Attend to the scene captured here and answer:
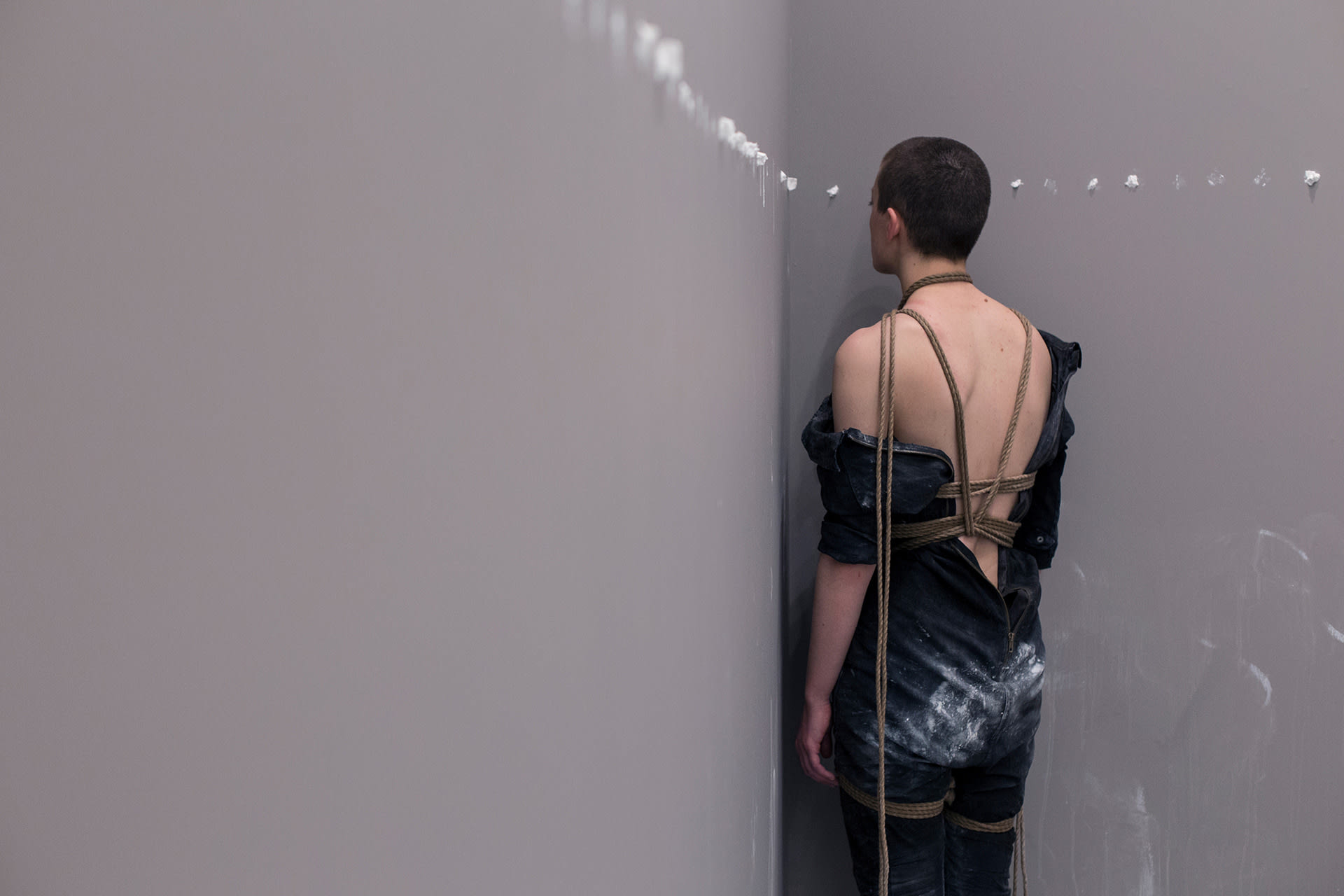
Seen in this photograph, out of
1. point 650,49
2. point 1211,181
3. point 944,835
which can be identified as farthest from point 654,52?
point 1211,181

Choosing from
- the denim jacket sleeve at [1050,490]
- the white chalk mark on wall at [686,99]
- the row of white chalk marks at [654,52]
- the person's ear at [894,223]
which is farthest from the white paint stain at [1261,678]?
the white chalk mark on wall at [686,99]

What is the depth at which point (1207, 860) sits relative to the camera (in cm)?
162

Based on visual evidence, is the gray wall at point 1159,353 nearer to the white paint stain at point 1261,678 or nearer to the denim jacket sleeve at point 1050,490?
the white paint stain at point 1261,678

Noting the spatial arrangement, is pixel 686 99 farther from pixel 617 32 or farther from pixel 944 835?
pixel 944 835

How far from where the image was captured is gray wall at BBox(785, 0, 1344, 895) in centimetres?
150

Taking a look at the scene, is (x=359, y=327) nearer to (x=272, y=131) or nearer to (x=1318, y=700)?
(x=272, y=131)

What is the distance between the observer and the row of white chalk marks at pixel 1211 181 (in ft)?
4.89

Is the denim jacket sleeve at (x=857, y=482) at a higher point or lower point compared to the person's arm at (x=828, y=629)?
higher

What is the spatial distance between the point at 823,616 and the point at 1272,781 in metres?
0.95

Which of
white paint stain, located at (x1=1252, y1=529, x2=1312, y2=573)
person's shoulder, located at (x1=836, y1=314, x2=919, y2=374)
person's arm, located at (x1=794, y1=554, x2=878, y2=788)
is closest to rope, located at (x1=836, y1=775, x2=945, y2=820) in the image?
person's arm, located at (x1=794, y1=554, x2=878, y2=788)

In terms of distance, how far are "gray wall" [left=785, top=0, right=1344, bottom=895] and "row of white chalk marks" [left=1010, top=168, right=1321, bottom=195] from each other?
0.01 meters

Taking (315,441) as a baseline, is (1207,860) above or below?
below

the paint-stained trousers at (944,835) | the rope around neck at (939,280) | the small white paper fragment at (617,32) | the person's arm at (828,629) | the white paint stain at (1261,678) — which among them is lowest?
the paint-stained trousers at (944,835)

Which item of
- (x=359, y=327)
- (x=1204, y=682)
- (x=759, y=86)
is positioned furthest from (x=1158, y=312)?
(x=359, y=327)
